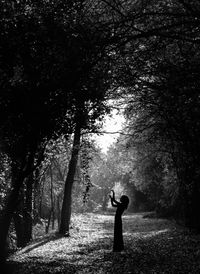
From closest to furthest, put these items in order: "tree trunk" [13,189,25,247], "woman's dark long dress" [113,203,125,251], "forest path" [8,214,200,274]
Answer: "forest path" [8,214,200,274] < "woman's dark long dress" [113,203,125,251] < "tree trunk" [13,189,25,247]

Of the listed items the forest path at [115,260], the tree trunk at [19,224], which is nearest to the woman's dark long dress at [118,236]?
the forest path at [115,260]

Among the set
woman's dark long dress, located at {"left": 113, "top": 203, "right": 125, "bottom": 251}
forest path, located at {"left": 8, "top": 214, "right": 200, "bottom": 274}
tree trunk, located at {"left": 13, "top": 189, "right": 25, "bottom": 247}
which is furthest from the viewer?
tree trunk, located at {"left": 13, "top": 189, "right": 25, "bottom": 247}

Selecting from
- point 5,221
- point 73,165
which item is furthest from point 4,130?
point 73,165

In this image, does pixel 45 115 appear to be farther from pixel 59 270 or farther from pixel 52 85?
pixel 59 270

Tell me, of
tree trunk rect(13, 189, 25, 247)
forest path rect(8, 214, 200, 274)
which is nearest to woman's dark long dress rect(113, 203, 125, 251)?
forest path rect(8, 214, 200, 274)

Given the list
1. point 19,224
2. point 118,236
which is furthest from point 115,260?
point 19,224

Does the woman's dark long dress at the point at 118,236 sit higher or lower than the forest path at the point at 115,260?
higher

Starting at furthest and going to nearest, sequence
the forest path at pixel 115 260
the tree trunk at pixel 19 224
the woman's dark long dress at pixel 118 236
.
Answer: the tree trunk at pixel 19 224 → the woman's dark long dress at pixel 118 236 → the forest path at pixel 115 260

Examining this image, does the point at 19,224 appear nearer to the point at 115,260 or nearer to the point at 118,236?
the point at 118,236

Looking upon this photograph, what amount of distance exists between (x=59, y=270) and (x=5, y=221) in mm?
3239

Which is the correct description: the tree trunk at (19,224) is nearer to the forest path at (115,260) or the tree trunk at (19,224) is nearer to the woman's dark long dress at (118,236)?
the forest path at (115,260)

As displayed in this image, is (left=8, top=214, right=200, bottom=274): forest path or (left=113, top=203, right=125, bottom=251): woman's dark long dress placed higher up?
(left=113, top=203, right=125, bottom=251): woman's dark long dress

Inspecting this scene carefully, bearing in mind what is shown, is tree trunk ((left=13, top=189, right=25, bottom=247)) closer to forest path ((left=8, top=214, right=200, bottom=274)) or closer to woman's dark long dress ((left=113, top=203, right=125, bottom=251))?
forest path ((left=8, top=214, right=200, bottom=274))

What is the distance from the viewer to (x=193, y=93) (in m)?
14.7
